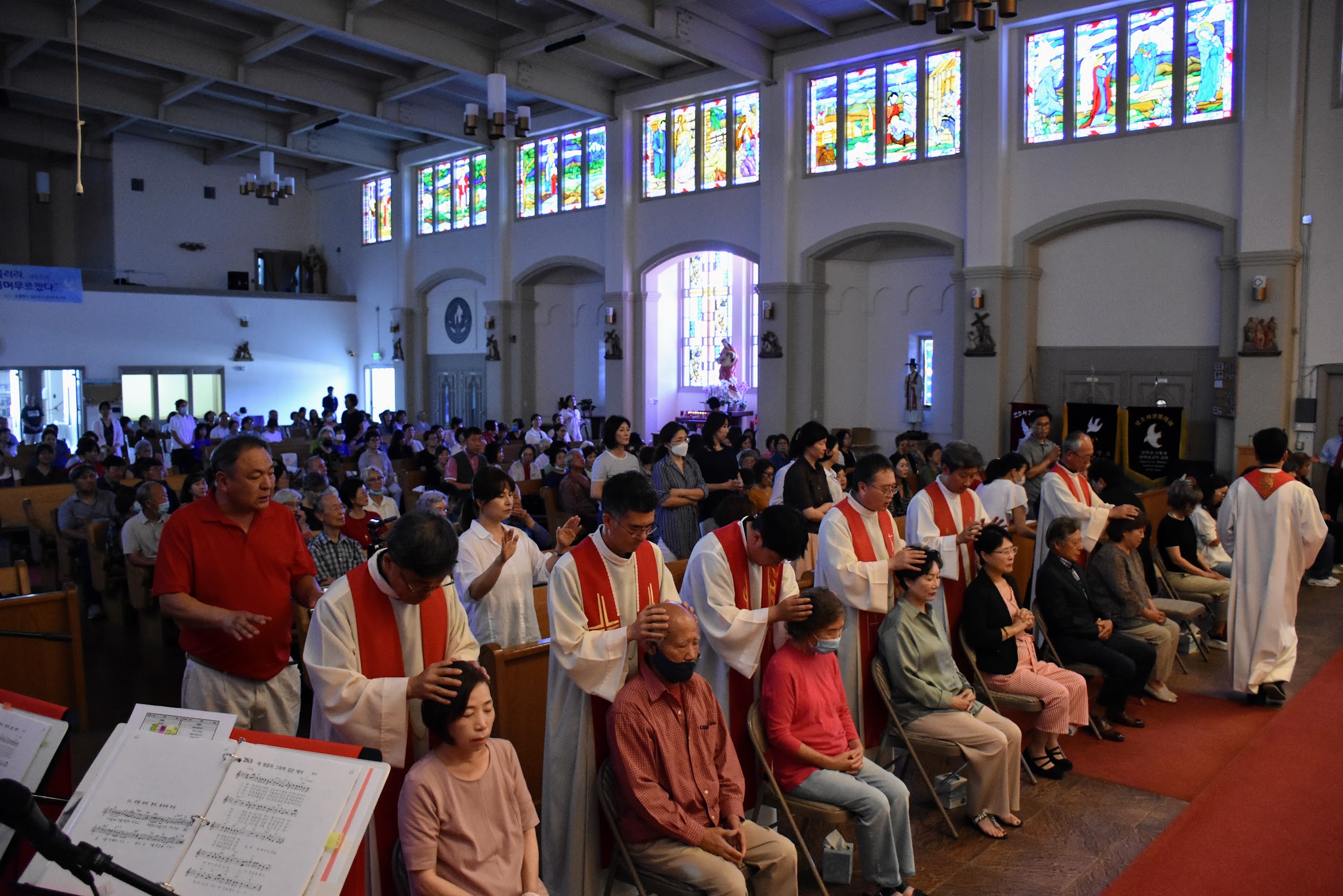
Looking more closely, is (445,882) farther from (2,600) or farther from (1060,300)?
(1060,300)

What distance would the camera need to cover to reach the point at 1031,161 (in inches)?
490

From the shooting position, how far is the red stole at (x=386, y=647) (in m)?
2.85

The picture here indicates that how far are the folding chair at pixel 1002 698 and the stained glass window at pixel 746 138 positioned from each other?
11489mm

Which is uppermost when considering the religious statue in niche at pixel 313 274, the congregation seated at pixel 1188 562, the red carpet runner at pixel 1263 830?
the religious statue in niche at pixel 313 274

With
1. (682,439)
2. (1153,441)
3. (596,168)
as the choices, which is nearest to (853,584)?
(682,439)

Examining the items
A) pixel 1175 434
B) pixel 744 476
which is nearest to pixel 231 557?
pixel 744 476

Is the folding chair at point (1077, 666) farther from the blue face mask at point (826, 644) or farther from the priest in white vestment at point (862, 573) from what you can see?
the blue face mask at point (826, 644)

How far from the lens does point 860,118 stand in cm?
1403

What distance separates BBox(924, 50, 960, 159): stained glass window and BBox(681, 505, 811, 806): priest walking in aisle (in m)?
10.7

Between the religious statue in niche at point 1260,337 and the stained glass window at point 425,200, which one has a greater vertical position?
the stained glass window at point 425,200

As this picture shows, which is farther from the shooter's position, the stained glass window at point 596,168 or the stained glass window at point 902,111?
the stained glass window at point 596,168

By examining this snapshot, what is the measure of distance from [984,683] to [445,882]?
3.07 metres

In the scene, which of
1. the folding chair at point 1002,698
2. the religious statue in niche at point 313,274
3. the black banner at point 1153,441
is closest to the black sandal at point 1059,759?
the folding chair at point 1002,698

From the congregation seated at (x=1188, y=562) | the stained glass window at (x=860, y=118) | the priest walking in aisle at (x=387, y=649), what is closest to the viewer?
the priest walking in aisle at (x=387, y=649)
